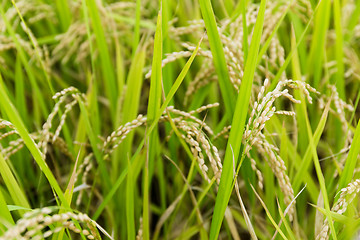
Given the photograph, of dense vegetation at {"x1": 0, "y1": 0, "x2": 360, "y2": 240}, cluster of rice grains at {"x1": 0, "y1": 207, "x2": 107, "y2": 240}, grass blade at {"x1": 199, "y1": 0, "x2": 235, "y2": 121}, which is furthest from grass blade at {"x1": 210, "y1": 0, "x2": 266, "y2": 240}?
cluster of rice grains at {"x1": 0, "y1": 207, "x2": 107, "y2": 240}

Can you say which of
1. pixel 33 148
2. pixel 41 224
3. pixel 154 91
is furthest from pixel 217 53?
pixel 41 224

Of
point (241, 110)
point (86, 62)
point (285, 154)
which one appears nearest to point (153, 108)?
point (241, 110)

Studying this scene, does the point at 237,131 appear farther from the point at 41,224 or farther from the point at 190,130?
the point at 41,224

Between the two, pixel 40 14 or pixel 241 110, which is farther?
pixel 40 14

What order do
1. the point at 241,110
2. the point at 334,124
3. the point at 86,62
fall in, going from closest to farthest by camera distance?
the point at 241,110 → the point at 334,124 → the point at 86,62

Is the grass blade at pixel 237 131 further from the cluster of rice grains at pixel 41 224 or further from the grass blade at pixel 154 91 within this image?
the cluster of rice grains at pixel 41 224

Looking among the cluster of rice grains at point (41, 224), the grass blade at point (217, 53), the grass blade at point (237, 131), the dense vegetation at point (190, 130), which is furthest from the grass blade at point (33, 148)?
the grass blade at point (217, 53)

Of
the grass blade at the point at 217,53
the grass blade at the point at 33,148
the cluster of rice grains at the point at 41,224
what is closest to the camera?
the cluster of rice grains at the point at 41,224

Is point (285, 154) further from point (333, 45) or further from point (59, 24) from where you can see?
point (59, 24)
